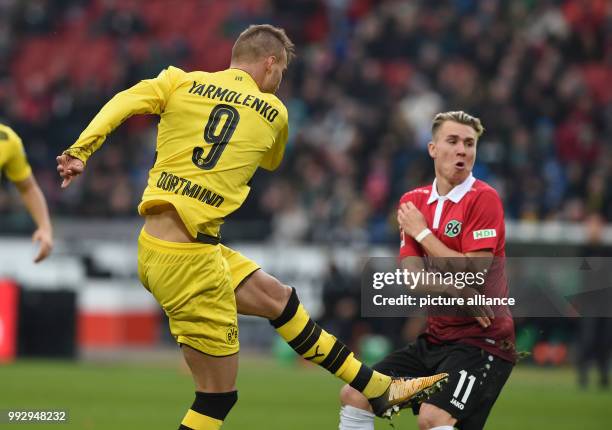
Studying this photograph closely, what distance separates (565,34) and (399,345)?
5.86 meters

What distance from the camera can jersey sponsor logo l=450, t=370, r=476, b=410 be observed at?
6590 millimetres

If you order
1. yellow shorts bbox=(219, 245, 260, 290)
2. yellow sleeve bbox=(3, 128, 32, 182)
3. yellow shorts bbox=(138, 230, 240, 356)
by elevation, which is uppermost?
yellow sleeve bbox=(3, 128, 32, 182)

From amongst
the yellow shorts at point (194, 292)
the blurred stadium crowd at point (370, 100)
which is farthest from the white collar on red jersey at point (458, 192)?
the blurred stadium crowd at point (370, 100)

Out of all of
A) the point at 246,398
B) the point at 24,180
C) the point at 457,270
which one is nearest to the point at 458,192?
the point at 457,270

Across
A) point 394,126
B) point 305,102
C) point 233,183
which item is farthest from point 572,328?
point 233,183

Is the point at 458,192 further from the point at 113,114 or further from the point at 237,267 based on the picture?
the point at 113,114

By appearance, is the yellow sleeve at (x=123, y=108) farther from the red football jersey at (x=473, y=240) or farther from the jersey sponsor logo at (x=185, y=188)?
the red football jersey at (x=473, y=240)

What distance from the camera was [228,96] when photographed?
673cm

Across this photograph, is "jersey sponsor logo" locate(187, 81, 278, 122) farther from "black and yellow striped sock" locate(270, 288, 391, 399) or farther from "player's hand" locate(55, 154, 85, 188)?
"black and yellow striped sock" locate(270, 288, 391, 399)

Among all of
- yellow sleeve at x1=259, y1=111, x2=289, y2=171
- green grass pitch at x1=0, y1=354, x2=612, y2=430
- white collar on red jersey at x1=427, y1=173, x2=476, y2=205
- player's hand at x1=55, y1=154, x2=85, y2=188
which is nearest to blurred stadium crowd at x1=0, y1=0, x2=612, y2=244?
green grass pitch at x1=0, y1=354, x2=612, y2=430

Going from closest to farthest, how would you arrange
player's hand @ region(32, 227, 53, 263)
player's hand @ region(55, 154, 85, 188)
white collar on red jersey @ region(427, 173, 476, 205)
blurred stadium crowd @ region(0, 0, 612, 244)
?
player's hand @ region(55, 154, 85, 188) → white collar on red jersey @ region(427, 173, 476, 205) → player's hand @ region(32, 227, 53, 263) → blurred stadium crowd @ region(0, 0, 612, 244)

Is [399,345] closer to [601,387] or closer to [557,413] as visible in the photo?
[601,387]

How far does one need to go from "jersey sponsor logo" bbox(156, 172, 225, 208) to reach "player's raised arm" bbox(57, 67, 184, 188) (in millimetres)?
373

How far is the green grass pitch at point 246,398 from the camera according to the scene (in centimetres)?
1083
